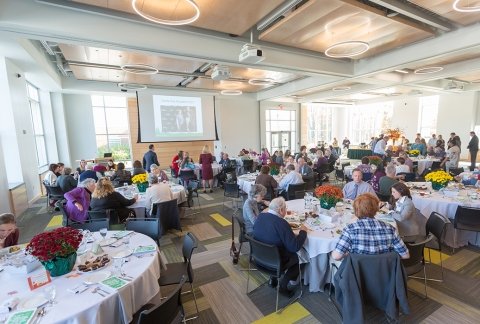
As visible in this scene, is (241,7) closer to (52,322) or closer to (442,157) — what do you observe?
(52,322)

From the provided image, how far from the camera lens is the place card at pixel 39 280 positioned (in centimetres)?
191

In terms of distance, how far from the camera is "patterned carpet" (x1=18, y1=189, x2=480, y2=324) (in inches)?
103

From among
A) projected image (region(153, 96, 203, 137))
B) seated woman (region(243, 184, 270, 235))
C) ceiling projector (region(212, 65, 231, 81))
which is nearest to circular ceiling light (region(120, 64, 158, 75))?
ceiling projector (region(212, 65, 231, 81))

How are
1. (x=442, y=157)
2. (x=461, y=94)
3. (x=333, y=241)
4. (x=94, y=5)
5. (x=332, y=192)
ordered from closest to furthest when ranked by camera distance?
1. (x=333, y=241)
2. (x=332, y=192)
3. (x=94, y=5)
4. (x=442, y=157)
5. (x=461, y=94)

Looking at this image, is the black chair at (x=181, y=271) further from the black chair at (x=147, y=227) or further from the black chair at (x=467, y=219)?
the black chair at (x=467, y=219)

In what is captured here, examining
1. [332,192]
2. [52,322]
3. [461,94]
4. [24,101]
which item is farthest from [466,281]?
[461,94]

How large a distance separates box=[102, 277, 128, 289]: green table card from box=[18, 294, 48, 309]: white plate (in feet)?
1.25

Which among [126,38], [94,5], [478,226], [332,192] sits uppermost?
[94,5]

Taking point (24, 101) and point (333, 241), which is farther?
point (24, 101)

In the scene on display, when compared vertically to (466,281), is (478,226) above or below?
above

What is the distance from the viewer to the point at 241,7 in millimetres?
4090

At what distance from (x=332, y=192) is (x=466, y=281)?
1.98m

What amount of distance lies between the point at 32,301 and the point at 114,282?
1.69ft

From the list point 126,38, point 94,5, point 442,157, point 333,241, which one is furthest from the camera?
point 442,157
